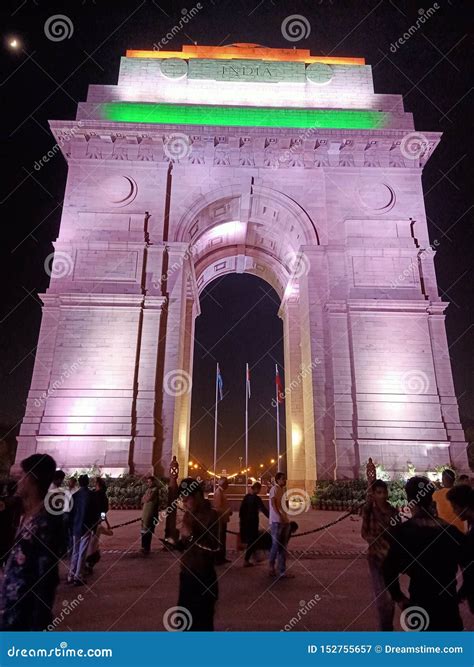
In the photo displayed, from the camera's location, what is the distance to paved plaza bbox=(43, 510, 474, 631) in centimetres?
590

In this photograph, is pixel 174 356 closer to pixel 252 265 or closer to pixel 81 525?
pixel 81 525

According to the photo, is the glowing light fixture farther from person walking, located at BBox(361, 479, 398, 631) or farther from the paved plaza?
person walking, located at BBox(361, 479, 398, 631)

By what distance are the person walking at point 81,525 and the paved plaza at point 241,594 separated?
0.38 m

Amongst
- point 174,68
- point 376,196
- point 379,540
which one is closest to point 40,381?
point 379,540

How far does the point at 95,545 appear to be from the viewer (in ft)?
27.9

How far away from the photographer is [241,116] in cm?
2669

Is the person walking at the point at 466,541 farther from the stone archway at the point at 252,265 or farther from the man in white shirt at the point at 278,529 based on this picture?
the stone archway at the point at 252,265

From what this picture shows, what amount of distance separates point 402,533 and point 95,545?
20.9 feet

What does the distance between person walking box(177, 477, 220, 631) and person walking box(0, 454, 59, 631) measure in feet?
3.77

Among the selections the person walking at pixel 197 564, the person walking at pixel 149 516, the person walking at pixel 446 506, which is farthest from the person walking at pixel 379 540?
the person walking at pixel 149 516

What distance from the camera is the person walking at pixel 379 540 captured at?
4.85 m

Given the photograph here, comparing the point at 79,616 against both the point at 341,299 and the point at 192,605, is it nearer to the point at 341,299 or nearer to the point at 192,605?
the point at 192,605

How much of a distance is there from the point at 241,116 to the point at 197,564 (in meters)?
26.7
